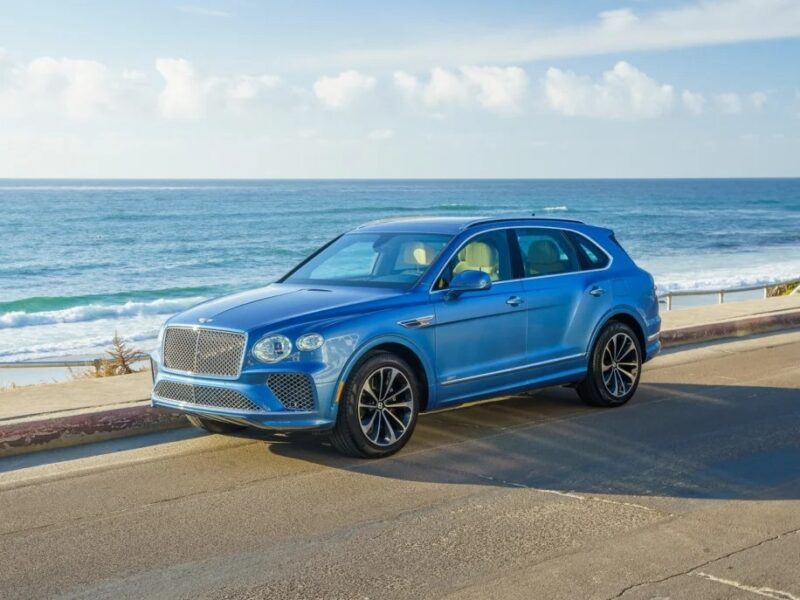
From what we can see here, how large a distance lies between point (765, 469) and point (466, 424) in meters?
2.55

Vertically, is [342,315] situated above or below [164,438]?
above

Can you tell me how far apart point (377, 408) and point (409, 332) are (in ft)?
1.96

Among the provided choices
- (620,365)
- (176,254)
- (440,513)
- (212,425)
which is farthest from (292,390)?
(176,254)

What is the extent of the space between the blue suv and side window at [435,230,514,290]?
0.04 ft

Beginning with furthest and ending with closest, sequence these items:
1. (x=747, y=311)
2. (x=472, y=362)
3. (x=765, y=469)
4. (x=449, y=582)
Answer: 1. (x=747, y=311)
2. (x=472, y=362)
3. (x=765, y=469)
4. (x=449, y=582)

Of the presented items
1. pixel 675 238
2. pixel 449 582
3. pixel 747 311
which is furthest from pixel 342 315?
pixel 675 238

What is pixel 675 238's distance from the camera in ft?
213

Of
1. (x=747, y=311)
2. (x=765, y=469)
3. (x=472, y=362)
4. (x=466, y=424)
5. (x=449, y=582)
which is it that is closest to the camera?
(x=449, y=582)

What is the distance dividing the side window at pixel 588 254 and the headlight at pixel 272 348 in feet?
10.8

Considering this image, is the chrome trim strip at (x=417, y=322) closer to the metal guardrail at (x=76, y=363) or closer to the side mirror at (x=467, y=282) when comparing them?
the side mirror at (x=467, y=282)

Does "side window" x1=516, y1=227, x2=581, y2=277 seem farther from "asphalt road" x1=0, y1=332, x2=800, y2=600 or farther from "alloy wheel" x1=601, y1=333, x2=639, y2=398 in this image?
"asphalt road" x1=0, y1=332, x2=800, y2=600

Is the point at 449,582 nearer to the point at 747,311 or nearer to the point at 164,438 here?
the point at 164,438

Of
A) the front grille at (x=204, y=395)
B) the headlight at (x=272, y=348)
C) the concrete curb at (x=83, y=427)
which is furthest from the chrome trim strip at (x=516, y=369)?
the concrete curb at (x=83, y=427)

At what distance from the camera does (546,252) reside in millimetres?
9406
